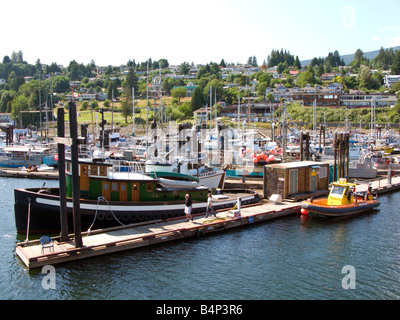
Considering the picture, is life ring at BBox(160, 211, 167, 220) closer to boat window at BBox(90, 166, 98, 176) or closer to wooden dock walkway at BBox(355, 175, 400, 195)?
boat window at BBox(90, 166, 98, 176)

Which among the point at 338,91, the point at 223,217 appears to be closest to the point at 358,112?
the point at 338,91

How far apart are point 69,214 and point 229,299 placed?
10.5 meters

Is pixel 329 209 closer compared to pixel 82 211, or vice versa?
pixel 82 211

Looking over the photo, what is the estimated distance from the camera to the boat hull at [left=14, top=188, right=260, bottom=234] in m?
21.6

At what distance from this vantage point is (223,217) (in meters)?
24.8

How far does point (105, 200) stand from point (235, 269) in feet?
27.3

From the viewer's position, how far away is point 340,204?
27719 millimetres

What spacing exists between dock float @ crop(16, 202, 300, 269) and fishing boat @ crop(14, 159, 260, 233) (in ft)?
3.41

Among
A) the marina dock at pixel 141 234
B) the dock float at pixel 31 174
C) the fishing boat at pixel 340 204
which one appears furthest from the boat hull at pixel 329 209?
the dock float at pixel 31 174

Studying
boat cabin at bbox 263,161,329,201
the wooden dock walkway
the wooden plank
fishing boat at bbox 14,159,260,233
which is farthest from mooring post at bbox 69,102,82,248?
the wooden dock walkway

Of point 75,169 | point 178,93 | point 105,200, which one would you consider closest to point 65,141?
point 75,169

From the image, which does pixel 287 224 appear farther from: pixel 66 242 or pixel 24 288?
pixel 24 288

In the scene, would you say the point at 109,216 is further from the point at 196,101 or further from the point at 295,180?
the point at 196,101
